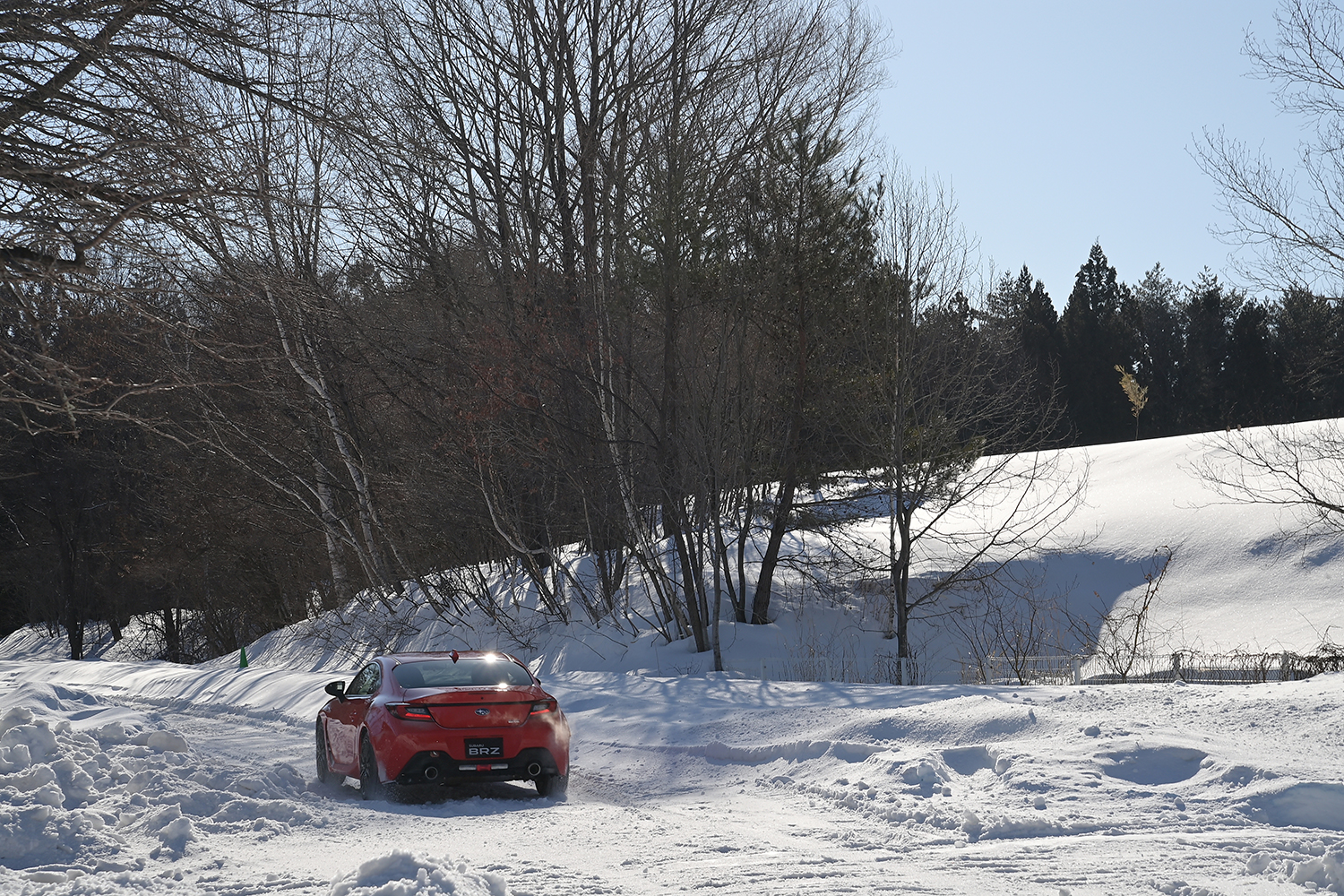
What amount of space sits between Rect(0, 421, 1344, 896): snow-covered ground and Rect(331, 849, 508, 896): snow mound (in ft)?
0.05

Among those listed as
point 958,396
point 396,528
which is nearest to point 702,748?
point 958,396

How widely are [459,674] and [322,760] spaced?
202 cm

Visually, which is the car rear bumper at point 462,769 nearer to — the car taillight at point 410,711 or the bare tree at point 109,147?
the car taillight at point 410,711

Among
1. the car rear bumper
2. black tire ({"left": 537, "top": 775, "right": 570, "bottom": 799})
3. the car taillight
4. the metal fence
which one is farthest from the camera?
the metal fence

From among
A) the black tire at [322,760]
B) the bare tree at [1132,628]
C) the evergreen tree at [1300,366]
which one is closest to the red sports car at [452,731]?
the black tire at [322,760]

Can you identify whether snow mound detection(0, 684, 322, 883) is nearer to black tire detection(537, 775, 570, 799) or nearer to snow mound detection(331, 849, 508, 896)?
snow mound detection(331, 849, 508, 896)

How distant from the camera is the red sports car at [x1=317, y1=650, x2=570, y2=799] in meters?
9.55

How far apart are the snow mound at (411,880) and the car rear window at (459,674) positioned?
12.5 ft

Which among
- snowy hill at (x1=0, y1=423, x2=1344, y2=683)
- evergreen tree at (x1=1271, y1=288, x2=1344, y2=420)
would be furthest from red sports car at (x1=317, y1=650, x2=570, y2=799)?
evergreen tree at (x1=1271, y1=288, x2=1344, y2=420)

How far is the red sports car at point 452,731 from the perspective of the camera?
9.55 metres

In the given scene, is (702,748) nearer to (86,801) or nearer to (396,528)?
(86,801)

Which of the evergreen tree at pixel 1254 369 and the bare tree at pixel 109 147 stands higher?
the evergreen tree at pixel 1254 369

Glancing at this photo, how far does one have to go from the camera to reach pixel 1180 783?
26.9 feet

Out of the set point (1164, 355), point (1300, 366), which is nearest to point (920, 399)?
point (1300, 366)
